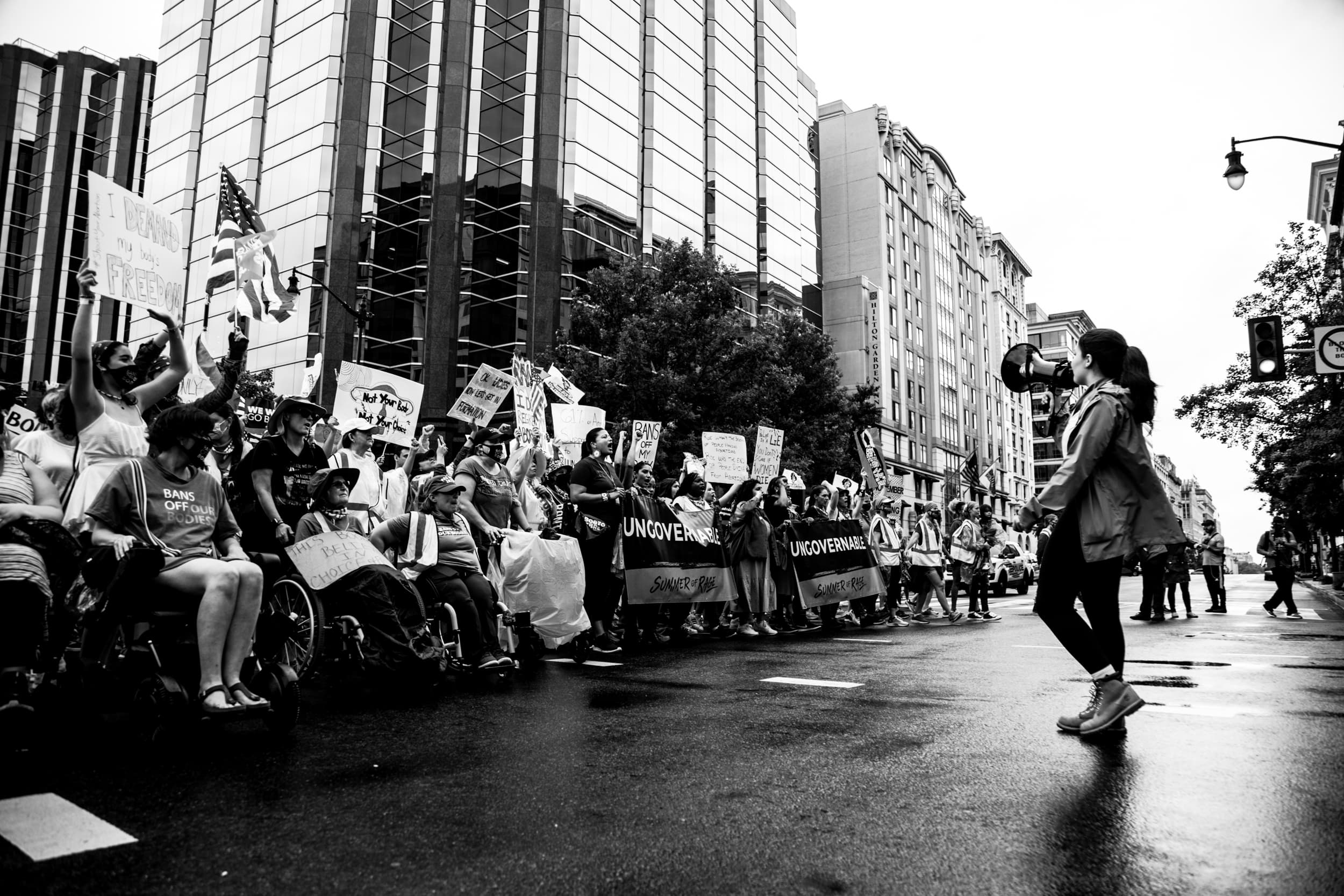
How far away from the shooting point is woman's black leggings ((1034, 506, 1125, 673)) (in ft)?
14.5

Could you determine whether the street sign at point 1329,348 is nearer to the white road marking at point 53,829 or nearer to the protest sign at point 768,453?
the protest sign at point 768,453

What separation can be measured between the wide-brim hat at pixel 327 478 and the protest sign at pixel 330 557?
328 mm

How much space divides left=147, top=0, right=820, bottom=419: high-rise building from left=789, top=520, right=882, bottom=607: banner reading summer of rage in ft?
73.8

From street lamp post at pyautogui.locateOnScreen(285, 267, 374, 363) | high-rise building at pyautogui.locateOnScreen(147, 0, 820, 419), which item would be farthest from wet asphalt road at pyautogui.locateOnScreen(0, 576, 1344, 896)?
high-rise building at pyautogui.locateOnScreen(147, 0, 820, 419)

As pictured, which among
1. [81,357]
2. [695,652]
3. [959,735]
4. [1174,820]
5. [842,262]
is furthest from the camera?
[842,262]

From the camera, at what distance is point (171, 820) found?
293 cm

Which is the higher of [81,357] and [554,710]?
[81,357]

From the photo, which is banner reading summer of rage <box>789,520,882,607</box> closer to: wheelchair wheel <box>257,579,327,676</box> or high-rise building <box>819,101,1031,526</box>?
wheelchair wheel <box>257,579,327,676</box>

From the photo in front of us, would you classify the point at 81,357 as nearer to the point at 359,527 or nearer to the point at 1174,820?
the point at 359,527

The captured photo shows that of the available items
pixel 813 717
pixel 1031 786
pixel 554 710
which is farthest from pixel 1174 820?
pixel 554 710

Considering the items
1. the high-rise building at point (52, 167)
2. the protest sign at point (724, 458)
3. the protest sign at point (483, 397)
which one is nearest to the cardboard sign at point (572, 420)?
the protest sign at point (483, 397)

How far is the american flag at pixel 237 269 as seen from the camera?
1020 centimetres

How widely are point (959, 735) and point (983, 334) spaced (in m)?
92.5

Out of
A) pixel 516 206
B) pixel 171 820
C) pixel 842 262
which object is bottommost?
pixel 171 820
